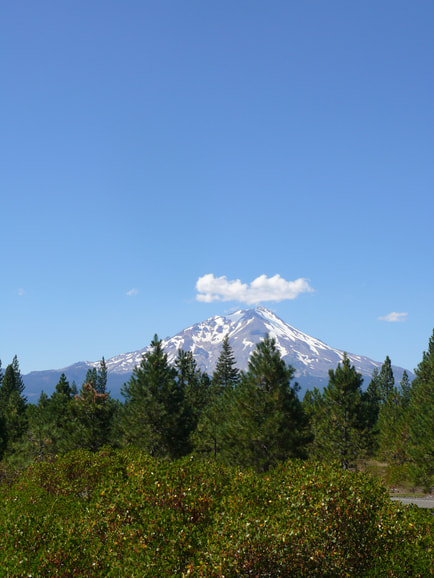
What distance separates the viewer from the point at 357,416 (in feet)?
125

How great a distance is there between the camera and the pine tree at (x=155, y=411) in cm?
3203

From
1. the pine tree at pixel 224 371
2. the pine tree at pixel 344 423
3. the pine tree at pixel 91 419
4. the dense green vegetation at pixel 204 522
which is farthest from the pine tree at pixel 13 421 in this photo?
the pine tree at pixel 224 371

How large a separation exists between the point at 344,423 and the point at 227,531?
105ft

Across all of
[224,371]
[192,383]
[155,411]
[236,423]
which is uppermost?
[224,371]

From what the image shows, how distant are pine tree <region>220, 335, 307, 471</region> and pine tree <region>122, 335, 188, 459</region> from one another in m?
5.23

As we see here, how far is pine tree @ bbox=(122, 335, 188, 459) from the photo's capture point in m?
32.0

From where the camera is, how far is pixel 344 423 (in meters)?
37.7

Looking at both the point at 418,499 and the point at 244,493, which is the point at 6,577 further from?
the point at 418,499

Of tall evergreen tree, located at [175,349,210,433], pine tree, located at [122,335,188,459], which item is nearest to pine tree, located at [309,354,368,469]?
pine tree, located at [122,335,188,459]

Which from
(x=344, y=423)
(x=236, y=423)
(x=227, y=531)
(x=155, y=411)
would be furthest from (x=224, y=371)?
(x=227, y=531)

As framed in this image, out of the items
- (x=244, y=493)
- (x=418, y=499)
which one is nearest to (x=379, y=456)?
(x=418, y=499)

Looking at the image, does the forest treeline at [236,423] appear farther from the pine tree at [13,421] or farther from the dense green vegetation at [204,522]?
the dense green vegetation at [204,522]

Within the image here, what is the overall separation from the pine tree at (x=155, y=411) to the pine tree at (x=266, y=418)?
17.1ft

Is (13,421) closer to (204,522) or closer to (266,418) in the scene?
(266,418)
